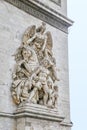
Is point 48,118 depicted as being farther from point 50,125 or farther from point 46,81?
point 46,81

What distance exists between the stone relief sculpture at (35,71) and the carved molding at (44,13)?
1.41 ft

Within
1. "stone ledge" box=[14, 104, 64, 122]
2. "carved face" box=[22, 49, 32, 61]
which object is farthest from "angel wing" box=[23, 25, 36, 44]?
"stone ledge" box=[14, 104, 64, 122]

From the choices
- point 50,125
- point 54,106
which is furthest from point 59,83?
point 50,125

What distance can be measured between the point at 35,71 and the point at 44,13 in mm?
1812

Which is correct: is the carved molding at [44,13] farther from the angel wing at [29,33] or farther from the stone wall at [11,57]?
the angel wing at [29,33]

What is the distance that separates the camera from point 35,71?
9398 mm

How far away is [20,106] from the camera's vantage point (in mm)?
8898

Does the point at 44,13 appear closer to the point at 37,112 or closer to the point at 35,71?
the point at 35,71

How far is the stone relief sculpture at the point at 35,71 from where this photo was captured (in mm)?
9070

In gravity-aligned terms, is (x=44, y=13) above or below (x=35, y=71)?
above

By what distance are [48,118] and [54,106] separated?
0.66 metres

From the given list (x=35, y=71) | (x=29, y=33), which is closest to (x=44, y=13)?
(x=29, y=33)

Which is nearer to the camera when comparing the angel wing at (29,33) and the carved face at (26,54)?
the carved face at (26,54)

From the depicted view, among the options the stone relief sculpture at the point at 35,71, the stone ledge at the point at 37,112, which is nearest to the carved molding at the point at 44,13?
the stone relief sculpture at the point at 35,71
